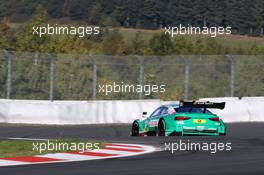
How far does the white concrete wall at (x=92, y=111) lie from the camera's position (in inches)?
1120

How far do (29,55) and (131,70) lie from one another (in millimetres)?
3629

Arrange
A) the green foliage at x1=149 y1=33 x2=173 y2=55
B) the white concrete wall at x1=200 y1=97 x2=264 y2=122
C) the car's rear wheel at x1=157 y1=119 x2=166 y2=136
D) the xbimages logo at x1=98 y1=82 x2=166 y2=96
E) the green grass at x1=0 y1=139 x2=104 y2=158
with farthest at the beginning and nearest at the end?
the green foliage at x1=149 y1=33 x2=173 y2=55
the xbimages logo at x1=98 y1=82 x2=166 y2=96
the white concrete wall at x1=200 y1=97 x2=264 y2=122
the car's rear wheel at x1=157 y1=119 x2=166 y2=136
the green grass at x1=0 y1=139 x2=104 y2=158

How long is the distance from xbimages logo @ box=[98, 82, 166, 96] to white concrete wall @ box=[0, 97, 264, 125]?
5.91ft

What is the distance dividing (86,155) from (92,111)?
45.3 ft

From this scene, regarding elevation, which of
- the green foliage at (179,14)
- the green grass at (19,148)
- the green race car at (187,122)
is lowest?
the green grass at (19,148)

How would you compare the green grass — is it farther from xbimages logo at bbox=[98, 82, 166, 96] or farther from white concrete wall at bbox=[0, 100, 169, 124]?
xbimages logo at bbox=[98, 82, 166, 96]

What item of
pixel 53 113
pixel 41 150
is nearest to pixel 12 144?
pixel 41 150

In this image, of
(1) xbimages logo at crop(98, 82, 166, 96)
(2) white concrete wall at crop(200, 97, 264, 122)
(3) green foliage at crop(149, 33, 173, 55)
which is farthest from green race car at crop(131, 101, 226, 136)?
(3) green foliage at crop(149, 33, 173, 55)

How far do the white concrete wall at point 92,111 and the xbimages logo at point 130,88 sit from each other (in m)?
1.80

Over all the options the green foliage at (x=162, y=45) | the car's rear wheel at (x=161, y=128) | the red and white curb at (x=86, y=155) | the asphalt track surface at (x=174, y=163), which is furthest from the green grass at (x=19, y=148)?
the green foliage at (x=162, y=45)

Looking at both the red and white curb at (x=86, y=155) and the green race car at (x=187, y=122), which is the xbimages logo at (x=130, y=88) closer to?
the green race car at (x=187, y=122)

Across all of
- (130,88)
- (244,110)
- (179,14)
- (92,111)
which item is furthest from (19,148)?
(179,14)

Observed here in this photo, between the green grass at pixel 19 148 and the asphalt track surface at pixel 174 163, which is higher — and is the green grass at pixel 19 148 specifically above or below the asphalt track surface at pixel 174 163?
below

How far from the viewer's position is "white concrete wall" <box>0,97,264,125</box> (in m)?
28.5
